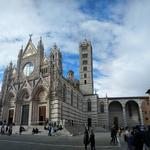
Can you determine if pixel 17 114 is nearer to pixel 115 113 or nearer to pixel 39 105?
pixel 39 105

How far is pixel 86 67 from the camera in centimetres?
5403

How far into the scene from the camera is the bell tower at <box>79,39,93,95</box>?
5153 centimetres

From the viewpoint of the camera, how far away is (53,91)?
30.1 metres

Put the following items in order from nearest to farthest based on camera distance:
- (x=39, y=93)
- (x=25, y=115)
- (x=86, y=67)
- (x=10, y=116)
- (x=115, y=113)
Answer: (x=39, y=93) → (x=25, y=115) → (x=10, y=116) → (x=115, y=113) → (x=86, y=67)

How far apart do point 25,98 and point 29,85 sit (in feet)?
9.62

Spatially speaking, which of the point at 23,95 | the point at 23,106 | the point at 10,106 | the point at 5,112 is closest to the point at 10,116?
the point at 5,112

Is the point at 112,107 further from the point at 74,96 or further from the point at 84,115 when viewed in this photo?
the point at 74,96

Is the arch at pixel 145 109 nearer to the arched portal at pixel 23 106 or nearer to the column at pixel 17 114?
the arched portal at pixel 23 106

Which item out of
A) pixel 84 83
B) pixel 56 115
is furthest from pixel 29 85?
pixel 84 83

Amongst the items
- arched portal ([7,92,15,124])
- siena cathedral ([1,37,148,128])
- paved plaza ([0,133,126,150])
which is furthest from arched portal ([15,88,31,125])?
paved plaza ([0,133,126,150])

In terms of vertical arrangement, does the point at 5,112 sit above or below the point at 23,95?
below

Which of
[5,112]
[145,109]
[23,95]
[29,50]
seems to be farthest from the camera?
[145,109]

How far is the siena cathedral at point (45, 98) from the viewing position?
30480 mm

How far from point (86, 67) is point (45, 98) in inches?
976
